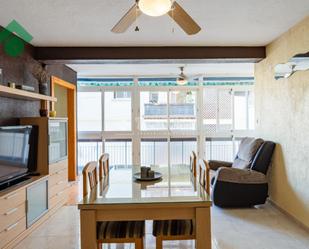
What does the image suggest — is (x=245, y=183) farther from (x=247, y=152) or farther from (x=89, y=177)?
(x=89, y=177)

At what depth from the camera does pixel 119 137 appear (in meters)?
7.12

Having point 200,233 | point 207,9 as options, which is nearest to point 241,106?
point 207,9

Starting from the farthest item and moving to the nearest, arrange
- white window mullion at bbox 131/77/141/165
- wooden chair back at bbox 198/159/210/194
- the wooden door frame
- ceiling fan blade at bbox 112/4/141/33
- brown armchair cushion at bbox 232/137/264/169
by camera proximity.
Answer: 1. white window mullion at bbox 131/77/141/165
2. the wooden door frame
3. brown armchair cushion at bbox 232/137/264/169
4. wooden chair back at bbox 198/159/210/194
5. ceiling fan blade at bbox 112/4/141/33

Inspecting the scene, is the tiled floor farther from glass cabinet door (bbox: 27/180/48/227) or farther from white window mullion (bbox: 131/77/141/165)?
white window mullion (bbox: 131/77/141/165)

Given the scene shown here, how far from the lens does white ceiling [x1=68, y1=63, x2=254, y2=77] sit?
5.98 meters

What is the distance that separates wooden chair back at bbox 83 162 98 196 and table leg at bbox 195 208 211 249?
0.90 metres

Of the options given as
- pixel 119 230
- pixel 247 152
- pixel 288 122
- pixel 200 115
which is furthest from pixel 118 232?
pixel 200 115

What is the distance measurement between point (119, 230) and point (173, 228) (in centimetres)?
44

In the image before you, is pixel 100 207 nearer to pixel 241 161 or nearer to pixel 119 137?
pixel 241 161

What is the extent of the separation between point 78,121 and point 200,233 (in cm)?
549

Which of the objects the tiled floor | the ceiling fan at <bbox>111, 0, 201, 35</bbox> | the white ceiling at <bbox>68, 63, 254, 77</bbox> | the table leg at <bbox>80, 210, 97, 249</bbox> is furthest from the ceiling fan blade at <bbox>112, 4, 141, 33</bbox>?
the white ceiling at <bbox>68, 63, 254, 77</bbox>

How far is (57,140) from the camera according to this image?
14.2ft

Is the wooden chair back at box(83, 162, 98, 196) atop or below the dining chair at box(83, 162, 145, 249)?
atop

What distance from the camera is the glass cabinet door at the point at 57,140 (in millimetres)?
4051
